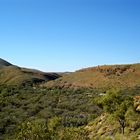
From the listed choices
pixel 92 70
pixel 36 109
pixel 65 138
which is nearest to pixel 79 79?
pixel 92 70

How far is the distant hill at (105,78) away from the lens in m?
147

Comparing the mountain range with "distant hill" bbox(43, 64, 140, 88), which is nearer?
"distant hill" bbox(43, 64, 140, 88)

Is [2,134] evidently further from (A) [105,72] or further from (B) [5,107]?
(A) [105,72]

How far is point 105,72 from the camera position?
538 feet

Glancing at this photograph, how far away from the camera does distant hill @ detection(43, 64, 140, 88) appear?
147125 millimetres

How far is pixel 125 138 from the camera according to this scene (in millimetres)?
52875

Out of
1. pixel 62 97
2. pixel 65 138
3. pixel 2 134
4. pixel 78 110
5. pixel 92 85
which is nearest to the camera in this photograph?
pixel 65 138

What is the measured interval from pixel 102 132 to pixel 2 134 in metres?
20.5

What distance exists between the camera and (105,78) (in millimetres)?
156000

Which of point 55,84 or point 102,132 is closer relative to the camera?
point 102,132

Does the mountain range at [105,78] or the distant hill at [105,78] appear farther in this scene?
the mountain range at [105,78]

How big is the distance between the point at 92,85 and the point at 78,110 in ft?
219

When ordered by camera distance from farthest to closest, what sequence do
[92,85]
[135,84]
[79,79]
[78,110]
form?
[79,79] < [92,85] < [135,84] < [78,110]

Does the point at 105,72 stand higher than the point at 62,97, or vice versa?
the point at 105,72
